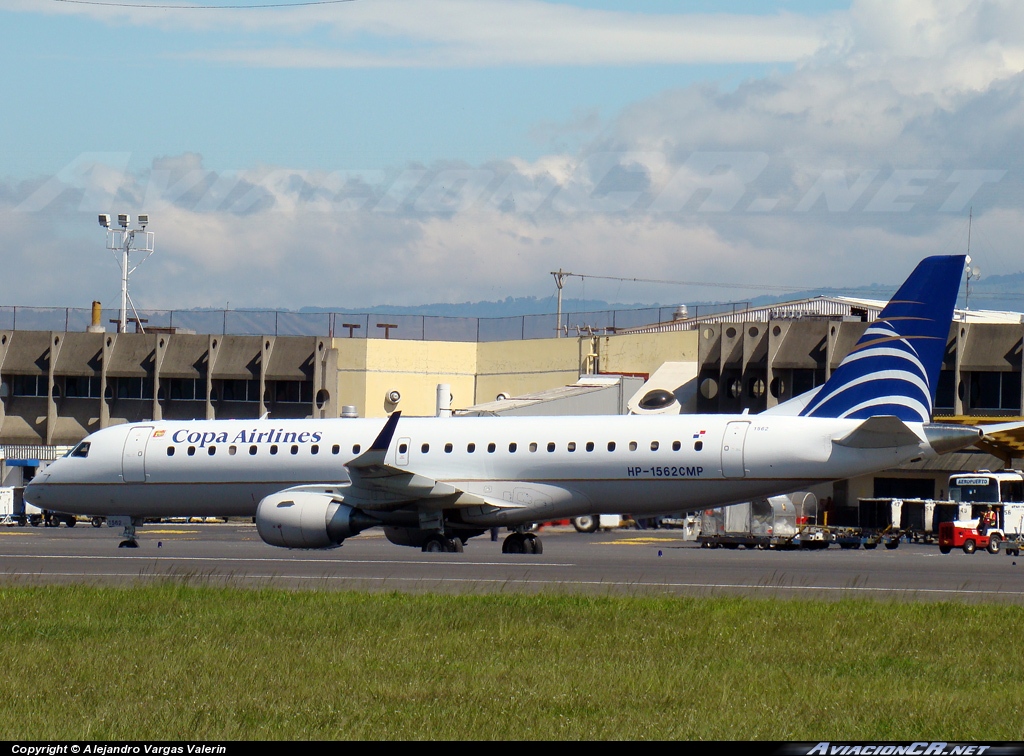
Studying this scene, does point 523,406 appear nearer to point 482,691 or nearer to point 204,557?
point 204,557

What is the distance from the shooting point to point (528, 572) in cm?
2367

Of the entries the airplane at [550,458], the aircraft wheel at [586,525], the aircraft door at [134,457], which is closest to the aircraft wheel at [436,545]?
the airplane at [550,458]

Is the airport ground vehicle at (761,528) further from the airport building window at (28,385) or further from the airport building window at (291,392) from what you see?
the airport building window at (28,385)

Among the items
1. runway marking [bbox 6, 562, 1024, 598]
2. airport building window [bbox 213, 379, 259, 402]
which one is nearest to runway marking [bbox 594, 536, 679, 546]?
runway marking [bbox 6, 562, 1024, 598]

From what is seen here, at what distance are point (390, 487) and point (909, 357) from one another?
39.5 feet

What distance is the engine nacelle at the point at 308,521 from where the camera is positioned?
29.1 m

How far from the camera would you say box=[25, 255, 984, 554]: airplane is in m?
28.0

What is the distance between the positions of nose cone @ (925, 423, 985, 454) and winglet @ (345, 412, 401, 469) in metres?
11.5

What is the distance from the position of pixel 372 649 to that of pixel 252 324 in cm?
6978

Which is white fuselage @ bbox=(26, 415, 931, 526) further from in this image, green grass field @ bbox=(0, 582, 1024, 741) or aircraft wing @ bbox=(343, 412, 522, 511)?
green grass field @ bbox=(0, 582, 1024, 741)

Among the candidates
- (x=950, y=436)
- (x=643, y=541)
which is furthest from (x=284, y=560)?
(x=643, y=541)

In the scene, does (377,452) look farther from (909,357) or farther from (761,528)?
(761,528)
